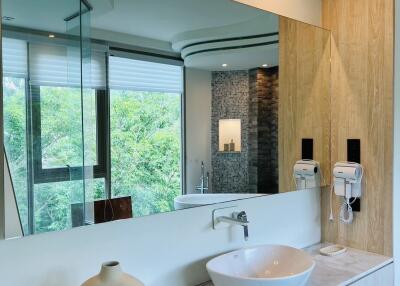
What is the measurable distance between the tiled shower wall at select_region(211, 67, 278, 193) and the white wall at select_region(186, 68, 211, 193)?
0.04 metres

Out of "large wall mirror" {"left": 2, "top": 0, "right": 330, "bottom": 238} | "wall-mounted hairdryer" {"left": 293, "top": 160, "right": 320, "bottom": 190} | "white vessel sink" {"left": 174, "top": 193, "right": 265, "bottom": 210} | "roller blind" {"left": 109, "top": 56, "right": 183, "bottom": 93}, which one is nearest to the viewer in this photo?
"large wall mirror" {"left": 2, "top": 0, "right": 330, "bottom": 238}

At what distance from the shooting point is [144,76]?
1774mm

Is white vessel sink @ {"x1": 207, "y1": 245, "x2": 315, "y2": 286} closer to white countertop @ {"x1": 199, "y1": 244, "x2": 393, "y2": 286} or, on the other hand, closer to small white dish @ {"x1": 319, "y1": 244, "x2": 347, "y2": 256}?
white countertop @ {"x1": 199, "y1": 244, "x2": 393, "y2": 286}

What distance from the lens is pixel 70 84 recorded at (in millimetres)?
1526

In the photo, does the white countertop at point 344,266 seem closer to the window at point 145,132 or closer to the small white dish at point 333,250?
the small white dish at point 333,250

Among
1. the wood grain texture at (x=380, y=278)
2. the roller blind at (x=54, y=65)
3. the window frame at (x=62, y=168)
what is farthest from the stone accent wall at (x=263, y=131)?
the roller blind at (x=54, y=65)

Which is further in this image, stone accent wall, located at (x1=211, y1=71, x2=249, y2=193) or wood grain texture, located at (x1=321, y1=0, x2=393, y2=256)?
wood grain texture, located at (x1=321, y1=0, x2=393, y2=256)

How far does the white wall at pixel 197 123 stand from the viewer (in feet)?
6.34

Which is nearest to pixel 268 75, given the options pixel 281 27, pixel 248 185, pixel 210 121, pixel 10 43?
pixel 281 27

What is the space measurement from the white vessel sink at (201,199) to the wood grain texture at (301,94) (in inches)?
16.2

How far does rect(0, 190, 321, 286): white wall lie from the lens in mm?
1390

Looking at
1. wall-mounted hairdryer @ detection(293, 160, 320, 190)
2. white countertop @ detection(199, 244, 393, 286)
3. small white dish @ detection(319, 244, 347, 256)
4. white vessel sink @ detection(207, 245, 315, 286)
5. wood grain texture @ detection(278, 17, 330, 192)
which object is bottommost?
white countertop @ detection(199, 244, 393, 286)

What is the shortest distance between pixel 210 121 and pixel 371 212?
1163 mm

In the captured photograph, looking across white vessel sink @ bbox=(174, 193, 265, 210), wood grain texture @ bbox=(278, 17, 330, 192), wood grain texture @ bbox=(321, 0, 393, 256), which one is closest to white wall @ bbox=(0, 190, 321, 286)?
white vessel sink @ bbox=(174, 193, 265, 210)
